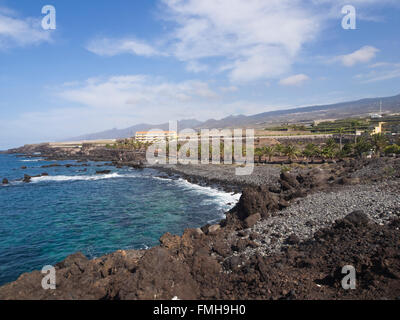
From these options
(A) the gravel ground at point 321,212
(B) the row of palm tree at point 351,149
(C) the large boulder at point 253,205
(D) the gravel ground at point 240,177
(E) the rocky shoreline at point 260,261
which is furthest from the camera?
(B) the row of palm tree at point 351,149

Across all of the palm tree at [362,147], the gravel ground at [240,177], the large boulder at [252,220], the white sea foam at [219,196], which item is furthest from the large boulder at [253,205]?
the palm tree at [362,147]

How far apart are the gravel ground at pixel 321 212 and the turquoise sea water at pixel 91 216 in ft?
28.4

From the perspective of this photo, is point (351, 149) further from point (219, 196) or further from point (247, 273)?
point (247, 273)

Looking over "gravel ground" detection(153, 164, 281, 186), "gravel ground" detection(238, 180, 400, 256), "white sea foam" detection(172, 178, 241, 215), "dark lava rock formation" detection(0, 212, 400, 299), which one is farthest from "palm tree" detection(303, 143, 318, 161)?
"dark lava rock formation" detection(0, 212, 400, 299)

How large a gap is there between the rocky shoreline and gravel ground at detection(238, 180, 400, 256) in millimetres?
70

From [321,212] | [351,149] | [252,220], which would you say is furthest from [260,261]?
[351,149]

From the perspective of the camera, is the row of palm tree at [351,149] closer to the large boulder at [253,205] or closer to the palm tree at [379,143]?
the palm tree at [379,143]

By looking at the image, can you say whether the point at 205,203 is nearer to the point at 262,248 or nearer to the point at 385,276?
the point at 262,248

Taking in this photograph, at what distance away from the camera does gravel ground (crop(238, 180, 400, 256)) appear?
53.6 feet

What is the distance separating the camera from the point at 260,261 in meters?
12.3

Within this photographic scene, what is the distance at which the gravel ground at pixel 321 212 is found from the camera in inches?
643
